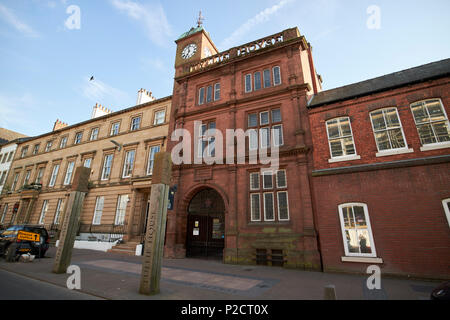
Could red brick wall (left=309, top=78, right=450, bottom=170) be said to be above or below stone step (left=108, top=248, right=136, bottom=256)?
above

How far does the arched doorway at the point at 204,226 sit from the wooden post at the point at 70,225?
684cm

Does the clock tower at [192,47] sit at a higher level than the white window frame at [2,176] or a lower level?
higher

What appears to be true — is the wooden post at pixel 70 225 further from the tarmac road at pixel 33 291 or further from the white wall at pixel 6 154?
the white wall at pixel 6 154

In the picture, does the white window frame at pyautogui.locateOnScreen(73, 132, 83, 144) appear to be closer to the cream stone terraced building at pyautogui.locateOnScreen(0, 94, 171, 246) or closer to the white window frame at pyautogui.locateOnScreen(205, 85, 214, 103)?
the cream stone terraced building at pyautogui.locateOnScreen(0, 94, 171, 246)

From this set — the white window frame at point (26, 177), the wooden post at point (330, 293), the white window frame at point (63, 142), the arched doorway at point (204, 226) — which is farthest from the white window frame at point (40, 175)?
the wooden post at point (330, 293)

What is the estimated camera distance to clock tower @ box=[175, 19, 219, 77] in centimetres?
1817

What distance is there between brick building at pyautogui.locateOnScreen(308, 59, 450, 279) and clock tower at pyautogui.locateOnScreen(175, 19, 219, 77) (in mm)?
12408

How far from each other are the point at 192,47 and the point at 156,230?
701 inches

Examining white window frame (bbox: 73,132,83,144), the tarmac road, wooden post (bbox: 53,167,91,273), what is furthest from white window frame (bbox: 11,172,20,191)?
the tarmac road

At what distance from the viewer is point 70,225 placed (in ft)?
26.6

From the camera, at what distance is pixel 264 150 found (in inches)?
474

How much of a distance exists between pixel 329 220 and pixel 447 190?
4314 millimetres

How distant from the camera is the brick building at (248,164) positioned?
10.7 meters
